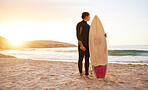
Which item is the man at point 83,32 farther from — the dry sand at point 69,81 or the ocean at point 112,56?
the ocean at point 112,56

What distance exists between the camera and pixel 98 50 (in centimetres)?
351

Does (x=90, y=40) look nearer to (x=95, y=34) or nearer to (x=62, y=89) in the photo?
(x=95, y=34)

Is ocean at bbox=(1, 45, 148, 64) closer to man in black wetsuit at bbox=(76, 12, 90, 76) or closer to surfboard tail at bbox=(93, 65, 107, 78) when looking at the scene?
surfboard tail at bbox=(93, 65, 107, 78)

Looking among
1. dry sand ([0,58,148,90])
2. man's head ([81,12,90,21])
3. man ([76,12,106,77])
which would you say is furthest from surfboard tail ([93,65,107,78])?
man's head ([81,12,90,21])

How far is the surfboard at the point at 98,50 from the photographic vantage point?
343 centimetres

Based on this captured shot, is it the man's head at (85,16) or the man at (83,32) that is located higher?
the man's head at (85,16)

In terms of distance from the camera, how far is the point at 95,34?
3.52 meters

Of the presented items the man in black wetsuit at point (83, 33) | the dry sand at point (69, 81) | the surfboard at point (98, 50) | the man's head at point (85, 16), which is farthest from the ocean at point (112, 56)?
the man's head at point (85, 16)

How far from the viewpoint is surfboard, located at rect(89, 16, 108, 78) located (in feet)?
11.3

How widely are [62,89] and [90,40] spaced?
5.05 feet

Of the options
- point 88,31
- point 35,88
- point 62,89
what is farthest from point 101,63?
point 35,88

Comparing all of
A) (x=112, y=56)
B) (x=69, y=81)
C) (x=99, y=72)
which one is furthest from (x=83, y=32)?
(x=112, y=56)

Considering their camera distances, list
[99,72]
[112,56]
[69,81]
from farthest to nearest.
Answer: [112,56]
[99,72]
[69,81]

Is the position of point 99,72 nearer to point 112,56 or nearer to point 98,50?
point 98,50
